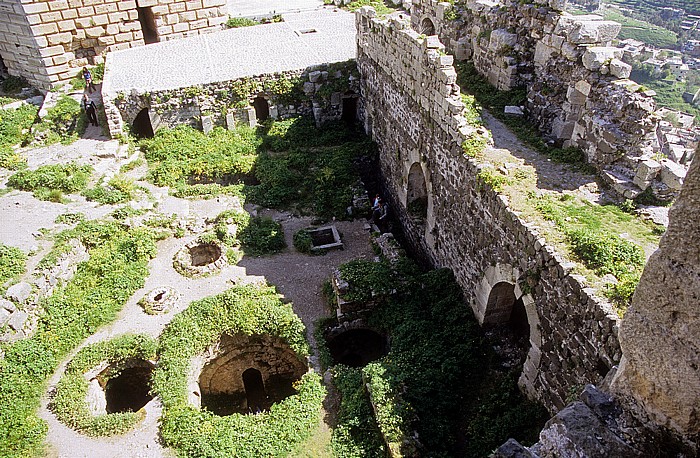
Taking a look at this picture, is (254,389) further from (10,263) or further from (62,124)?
(62,124)

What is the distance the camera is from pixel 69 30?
19.2 metres

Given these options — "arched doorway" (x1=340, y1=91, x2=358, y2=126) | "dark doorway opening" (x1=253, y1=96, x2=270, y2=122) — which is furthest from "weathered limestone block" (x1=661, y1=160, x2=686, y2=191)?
"dark doorway opening" (x1=253, y1=96, x2=270, y2=122)

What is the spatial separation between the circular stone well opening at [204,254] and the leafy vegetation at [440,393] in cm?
525

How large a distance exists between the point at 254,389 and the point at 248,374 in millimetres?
390

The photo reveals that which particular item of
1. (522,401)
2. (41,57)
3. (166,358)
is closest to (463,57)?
(522,401)

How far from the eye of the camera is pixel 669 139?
32.1ft

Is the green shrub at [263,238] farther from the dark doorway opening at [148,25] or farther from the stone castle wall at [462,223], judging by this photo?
the dark doorway opening at [148,25]

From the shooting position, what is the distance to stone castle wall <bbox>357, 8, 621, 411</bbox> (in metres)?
7.25

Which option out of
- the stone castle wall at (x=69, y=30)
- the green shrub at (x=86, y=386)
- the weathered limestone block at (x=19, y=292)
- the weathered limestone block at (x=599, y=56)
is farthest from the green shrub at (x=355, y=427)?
the stone castle wall at (x=69, y=30)

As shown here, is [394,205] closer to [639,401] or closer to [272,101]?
[272,101]

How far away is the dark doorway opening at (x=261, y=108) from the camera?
18125mm

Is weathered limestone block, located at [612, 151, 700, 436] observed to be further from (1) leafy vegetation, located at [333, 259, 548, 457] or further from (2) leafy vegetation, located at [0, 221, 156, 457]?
(2) leafy vegetation, located at [0, 221, 156, 457]

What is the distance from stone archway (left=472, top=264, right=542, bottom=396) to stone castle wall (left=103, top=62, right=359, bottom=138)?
10.1 metres

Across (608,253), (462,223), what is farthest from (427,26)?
(608,253)
